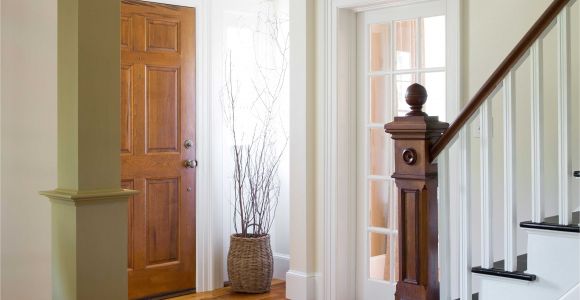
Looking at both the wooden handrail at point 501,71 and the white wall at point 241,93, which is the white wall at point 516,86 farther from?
the white wall at point 241,93

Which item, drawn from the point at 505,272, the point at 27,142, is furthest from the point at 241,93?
the point at 505,272

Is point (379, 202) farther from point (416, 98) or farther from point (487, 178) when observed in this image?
point (487, 178)

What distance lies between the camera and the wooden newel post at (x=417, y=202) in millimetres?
2646

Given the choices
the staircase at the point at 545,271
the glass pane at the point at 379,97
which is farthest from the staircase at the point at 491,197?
the glass pane at the point at 379,97

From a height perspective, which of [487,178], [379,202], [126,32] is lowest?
[379,202]

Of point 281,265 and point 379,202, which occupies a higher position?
point 379,202

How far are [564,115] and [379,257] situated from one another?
238 cm

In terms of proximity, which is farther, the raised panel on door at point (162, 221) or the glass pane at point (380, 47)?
the raised panel on door at point (162, 221)

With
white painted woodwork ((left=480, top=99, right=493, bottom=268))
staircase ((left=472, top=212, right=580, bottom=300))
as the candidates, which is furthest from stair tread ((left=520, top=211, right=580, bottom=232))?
white painted woodwork ((left=480, top=99, right=493, bottom=268))

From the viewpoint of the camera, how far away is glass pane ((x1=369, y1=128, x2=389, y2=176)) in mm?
4516

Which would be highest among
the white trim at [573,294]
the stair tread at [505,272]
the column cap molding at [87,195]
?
the column cap molding at [87,195]

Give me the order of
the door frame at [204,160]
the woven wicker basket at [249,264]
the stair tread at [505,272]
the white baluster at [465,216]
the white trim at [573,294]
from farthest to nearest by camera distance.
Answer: the door frame at [204,160], the woven wicker basket at [249,264], the white baluster at [465,216], the stair tread at [505,272], the white trim at [573,294]

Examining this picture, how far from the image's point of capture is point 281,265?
218 inches

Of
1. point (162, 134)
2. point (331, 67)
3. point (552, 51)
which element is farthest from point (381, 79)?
point (162, 134)
